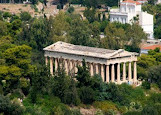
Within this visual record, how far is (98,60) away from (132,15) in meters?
37.6

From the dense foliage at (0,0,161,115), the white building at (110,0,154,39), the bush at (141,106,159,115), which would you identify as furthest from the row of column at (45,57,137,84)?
the white building at (110,0,154,39)

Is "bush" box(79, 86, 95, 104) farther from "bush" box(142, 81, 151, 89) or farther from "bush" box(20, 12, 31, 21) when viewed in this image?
"bush" box(20, 12, 31, 21)

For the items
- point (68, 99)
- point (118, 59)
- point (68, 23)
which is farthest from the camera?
point (68, 23)

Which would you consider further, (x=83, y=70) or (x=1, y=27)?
(x=1, y=27)

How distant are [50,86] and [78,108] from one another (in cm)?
339

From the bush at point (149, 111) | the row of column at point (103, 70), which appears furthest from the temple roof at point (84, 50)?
the bush at point (149, 111)

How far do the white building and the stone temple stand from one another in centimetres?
3196

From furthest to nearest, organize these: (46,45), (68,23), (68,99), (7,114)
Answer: (68,23) < (46,45) < (68,99) < (7,114)

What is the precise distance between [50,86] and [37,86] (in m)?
1.46

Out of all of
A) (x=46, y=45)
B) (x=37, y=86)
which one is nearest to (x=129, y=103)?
(x=37, y=86)

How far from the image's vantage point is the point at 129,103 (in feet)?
286

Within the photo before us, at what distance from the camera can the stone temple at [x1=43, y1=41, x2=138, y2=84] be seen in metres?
90.2

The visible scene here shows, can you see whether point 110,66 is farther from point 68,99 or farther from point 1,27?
point 1,27

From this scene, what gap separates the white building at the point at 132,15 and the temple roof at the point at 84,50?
3157 cm
